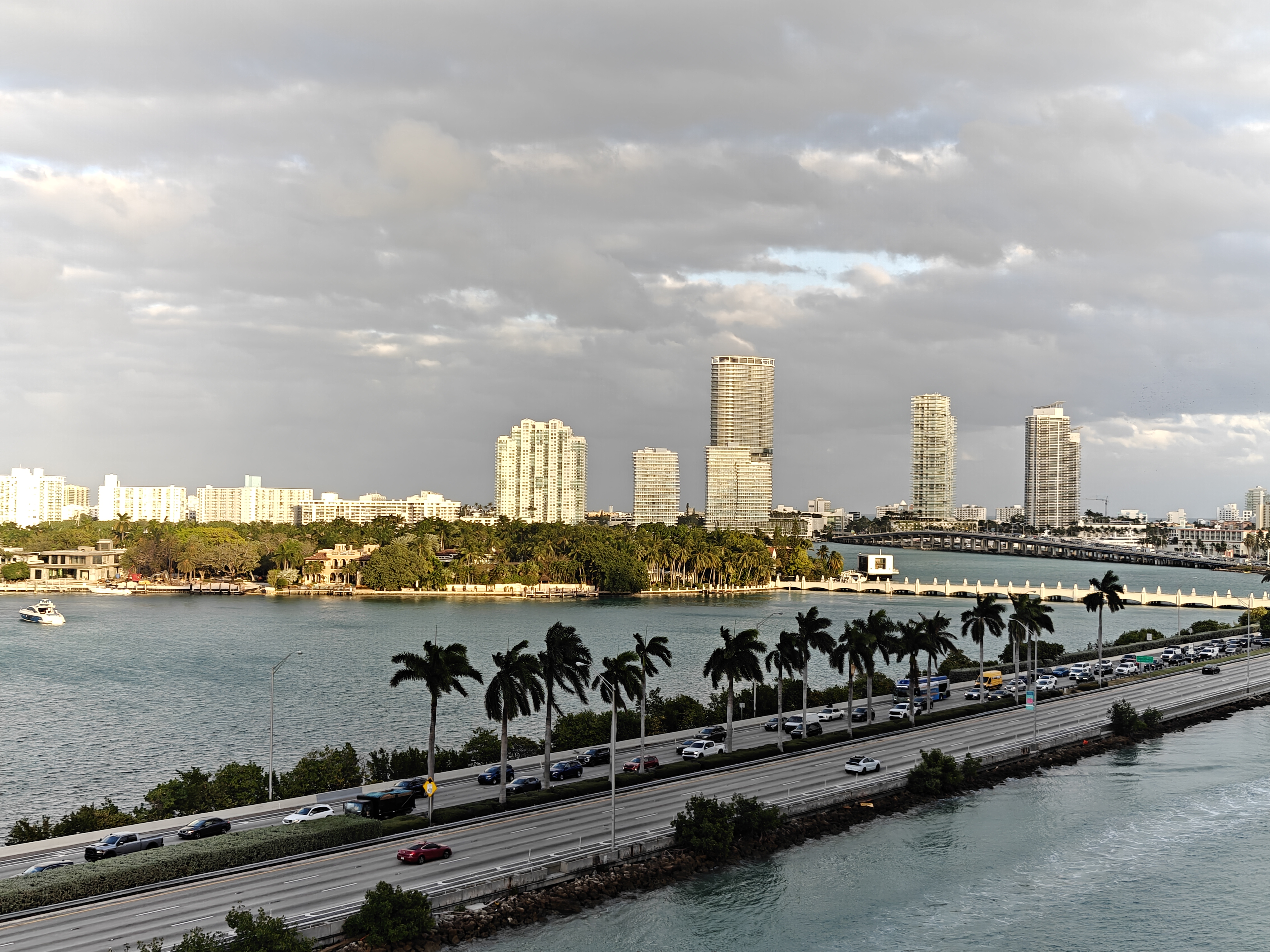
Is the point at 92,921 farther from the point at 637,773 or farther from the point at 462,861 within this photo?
the point at 637,773

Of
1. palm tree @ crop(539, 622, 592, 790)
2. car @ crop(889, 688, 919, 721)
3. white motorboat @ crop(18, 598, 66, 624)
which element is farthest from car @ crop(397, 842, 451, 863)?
white motorboat @ crop(18, 598, 66, 624)

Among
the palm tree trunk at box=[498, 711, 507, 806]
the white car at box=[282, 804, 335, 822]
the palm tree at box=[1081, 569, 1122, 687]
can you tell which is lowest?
the white car at box=[282, 804, 335, 822]

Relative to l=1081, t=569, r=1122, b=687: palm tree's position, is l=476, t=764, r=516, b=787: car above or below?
below

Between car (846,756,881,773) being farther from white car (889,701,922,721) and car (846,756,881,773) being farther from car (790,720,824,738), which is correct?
white car (889,701,922,721)

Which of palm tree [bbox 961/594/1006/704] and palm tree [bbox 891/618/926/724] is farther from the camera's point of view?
palm tree [bbox 961/594/1006/704]

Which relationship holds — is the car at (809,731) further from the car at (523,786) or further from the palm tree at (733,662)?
the car at (523,786)

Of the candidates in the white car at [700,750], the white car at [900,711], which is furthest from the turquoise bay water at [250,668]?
the white car at [900,711]
